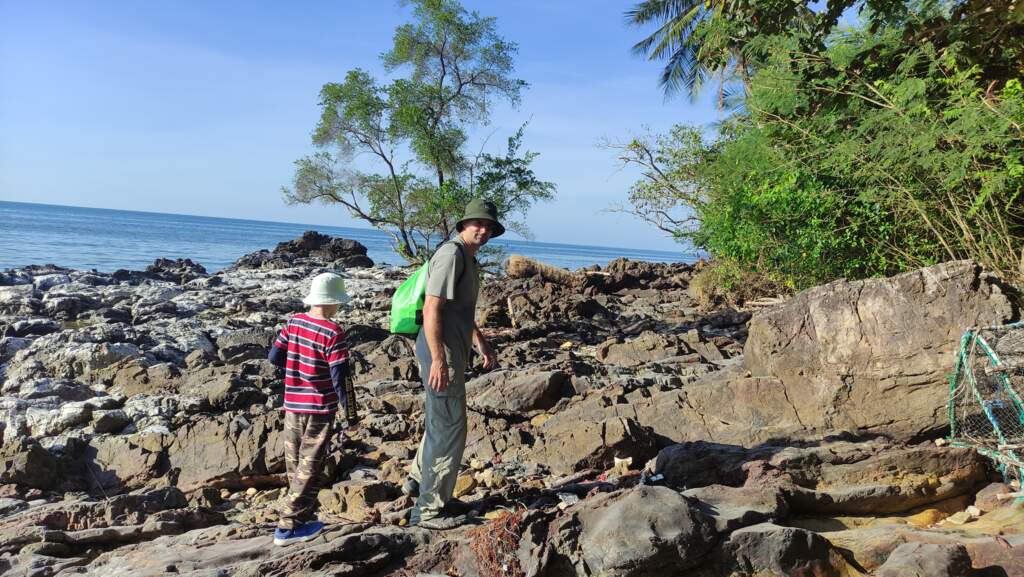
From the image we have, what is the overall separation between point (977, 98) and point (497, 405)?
6.11 metres

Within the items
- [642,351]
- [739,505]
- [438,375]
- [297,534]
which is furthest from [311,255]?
[739,505]

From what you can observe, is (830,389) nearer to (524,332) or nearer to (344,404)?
(344,404)

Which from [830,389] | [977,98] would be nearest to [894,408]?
[830,389]

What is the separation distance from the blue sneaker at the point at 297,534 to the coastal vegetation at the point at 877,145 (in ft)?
21.8

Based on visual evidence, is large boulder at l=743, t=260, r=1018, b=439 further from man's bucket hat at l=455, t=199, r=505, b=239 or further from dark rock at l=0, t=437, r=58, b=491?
dark rock at l=0, t=437, r=58, b=491

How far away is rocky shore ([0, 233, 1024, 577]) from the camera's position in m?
3.55

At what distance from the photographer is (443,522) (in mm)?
4172

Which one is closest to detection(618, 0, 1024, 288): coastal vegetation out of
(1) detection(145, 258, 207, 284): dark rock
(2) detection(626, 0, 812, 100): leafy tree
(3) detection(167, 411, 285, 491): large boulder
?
(2) detection(626, 0, 812, 100): leafy tree

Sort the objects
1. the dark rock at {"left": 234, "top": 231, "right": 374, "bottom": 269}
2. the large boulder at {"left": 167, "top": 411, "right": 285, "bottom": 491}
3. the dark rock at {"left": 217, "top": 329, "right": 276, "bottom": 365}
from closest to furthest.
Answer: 1. the large boulder at {"left": 167, "top": 411, "right": 285, "bottom": 491}
2. the dark rock at {"left": 217, "top": 329, "right": 276, "bottom": 365}
3. the dark rock at {"left": 234, "top": 231, "right": 374, "bottom": 269}

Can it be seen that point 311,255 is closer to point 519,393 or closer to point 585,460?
point 519,393

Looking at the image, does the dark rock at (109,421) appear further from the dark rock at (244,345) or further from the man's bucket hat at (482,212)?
the man's bucket hat at (482,212)

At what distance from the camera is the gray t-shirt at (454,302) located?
13.4 feet

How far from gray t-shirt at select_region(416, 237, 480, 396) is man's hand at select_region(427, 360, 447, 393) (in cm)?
8

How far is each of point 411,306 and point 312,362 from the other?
2.20 ft
